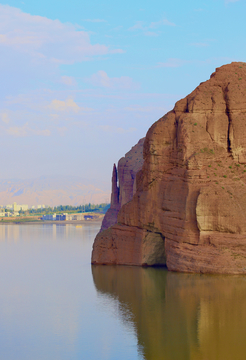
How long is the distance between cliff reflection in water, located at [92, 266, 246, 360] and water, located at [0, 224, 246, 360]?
1.7 inches

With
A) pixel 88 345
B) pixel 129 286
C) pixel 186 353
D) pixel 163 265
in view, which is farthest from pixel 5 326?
pixel 163 265

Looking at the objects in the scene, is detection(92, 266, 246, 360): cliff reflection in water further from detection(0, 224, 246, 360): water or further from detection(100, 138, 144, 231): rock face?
detection(100, 138, 144, 231): rock face

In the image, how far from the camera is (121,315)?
26797mm

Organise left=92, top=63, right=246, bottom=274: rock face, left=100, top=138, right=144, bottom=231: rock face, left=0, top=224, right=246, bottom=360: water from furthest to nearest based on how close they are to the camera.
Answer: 1. left=100, top=138, right=144, bottom=231: rock face
2. left=92, top=63, right=246, bottom=274: rock face
3. left=0, top=224, right=246, bottom=360: water

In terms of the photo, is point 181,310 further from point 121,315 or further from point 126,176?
point 126,176

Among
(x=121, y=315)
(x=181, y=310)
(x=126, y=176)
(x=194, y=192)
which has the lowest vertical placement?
(x=121, y=315)

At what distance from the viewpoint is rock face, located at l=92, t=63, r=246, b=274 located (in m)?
A: 36.2

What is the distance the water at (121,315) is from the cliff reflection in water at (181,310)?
0.04 metres

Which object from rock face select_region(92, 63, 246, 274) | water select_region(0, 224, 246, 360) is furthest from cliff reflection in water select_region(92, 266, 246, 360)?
rock face select_region(92, 63, 246, 274)

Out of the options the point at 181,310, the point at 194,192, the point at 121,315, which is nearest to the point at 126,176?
the point at 194,192

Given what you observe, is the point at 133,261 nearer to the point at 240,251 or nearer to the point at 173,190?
the point at 173,190

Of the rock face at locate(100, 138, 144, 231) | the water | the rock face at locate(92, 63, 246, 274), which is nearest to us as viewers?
the water

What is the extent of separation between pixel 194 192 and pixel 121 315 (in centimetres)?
1384

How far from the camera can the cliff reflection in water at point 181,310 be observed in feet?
67.2
